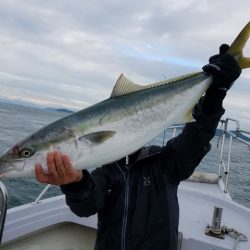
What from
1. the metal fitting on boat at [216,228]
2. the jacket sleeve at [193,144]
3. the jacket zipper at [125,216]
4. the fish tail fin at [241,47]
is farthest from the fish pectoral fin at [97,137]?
the metal fitting on boat at [216,228]

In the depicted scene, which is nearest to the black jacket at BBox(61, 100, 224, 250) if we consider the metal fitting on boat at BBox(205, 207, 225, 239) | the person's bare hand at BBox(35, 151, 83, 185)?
the person's bare hand at BBox(35, 151, 83, 185)

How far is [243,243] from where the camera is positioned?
481cm

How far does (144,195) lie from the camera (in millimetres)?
3338

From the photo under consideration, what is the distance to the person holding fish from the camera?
318 centimetres

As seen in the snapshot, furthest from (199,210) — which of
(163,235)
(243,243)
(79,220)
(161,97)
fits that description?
(161,97)

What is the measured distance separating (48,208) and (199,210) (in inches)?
98.2

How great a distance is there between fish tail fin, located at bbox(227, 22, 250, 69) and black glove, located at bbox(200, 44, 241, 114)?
93mm

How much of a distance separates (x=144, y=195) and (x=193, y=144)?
636mm

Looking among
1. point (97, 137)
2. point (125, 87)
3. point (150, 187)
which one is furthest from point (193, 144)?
point (97, 137)

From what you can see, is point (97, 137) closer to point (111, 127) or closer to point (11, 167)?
point (111, 127)

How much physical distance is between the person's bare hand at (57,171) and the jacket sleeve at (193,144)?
1.03 m

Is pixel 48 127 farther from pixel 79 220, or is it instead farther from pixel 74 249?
pixel 74 249

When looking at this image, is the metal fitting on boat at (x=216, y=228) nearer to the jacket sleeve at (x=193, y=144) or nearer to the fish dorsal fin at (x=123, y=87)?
the jacket sleeve at (x=193, y=144)

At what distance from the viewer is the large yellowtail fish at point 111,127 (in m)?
2.72
